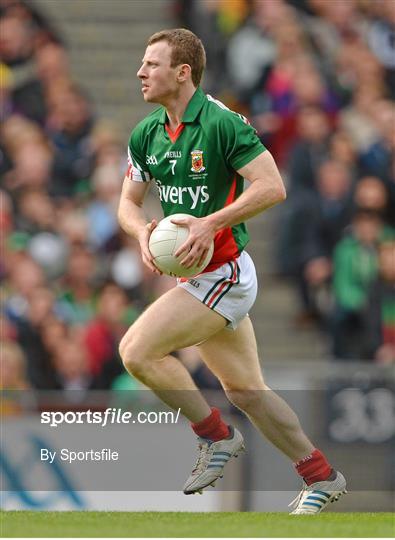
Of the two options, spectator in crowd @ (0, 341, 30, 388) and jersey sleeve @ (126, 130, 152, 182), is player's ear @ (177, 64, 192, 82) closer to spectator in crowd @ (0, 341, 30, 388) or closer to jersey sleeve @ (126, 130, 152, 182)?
jersey sleeve @ (126, 130, 152, 182)

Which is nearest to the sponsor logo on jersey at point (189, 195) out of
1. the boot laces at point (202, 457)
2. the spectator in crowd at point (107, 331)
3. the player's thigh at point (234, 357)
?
the player's thigh at point (234, 357)

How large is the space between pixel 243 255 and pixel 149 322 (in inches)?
29.1

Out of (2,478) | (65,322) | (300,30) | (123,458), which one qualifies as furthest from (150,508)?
(300,30)

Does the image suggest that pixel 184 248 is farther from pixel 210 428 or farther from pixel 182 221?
pixel 210 428

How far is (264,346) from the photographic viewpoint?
14750 mm

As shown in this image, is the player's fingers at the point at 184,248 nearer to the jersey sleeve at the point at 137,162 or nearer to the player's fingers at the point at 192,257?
the player's fingers at the point at 192,257

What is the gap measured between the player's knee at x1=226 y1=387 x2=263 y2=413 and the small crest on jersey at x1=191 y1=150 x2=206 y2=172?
1.23 metres

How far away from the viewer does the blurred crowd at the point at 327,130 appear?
1372cm

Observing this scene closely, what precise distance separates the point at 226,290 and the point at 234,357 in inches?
15.3

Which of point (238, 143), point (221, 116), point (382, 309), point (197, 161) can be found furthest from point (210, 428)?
point (382, 309)

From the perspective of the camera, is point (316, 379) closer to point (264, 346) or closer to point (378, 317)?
point (378, 317)

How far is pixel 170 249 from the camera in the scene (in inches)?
318

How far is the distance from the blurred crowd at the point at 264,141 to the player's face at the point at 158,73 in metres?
A: 4.22

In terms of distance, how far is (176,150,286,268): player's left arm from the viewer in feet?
26.4
